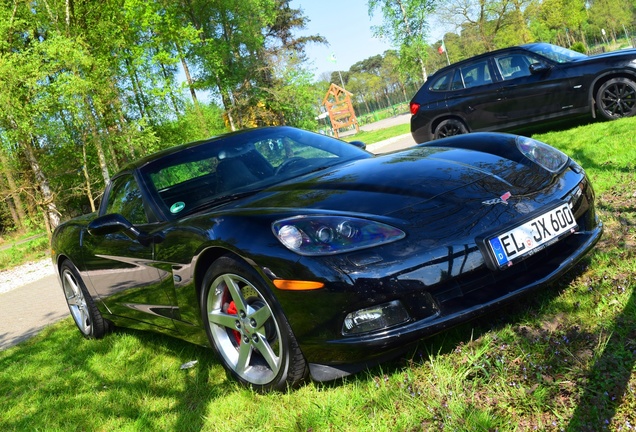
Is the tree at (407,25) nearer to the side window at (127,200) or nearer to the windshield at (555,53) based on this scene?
the windshield at (555,53)

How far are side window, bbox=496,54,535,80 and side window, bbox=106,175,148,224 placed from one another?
22.8 feet

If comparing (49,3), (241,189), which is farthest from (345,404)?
(49,3)

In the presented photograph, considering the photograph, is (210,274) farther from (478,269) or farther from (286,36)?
(286,36)

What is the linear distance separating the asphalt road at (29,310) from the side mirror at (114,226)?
9.87 feet

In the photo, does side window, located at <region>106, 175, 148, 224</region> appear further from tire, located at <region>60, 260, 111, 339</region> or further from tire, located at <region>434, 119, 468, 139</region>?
tire, located at <region>434, 119, 468, 139</region>

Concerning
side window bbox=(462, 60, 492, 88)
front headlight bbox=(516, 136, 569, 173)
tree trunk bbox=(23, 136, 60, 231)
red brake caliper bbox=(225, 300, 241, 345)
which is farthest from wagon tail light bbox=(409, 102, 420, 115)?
tree trunk bbox=(23, 136, 60, 231)

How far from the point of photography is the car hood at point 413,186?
267 cm

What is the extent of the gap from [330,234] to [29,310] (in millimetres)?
6737

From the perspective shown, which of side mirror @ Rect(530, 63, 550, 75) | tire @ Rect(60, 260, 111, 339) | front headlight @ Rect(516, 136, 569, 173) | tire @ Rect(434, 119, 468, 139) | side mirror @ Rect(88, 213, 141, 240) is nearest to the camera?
front headlight @ Rect(516, 136, 569, 173)

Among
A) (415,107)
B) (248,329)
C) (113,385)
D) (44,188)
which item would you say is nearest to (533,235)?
(248,329)

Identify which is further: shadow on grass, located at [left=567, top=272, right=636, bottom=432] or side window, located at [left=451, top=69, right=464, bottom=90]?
side window, located at [left=451, top=69, right=464, bottom=90]

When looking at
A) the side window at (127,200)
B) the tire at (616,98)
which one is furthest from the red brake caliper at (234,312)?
the tire at (616,98)

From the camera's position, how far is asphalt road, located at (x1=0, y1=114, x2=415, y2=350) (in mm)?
6266

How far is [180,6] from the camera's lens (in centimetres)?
3022
